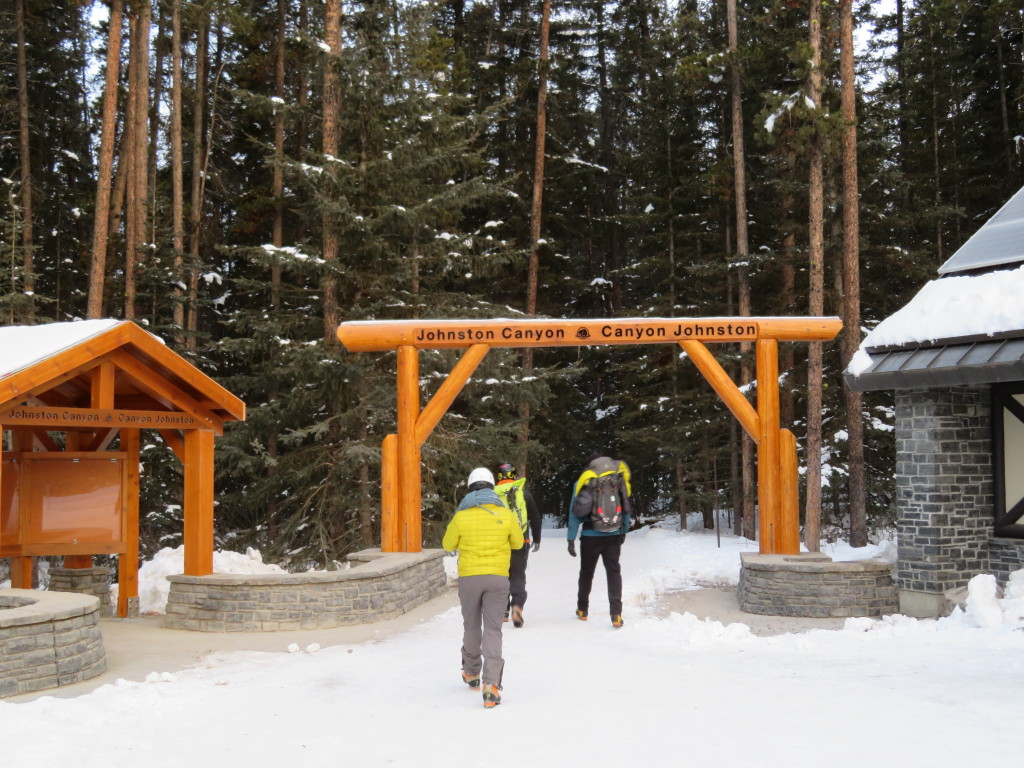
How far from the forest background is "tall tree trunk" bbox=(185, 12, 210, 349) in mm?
192

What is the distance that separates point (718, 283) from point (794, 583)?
14080mm

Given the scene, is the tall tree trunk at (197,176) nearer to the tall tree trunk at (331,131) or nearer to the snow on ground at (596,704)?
the tall tree trunk at (331,131)

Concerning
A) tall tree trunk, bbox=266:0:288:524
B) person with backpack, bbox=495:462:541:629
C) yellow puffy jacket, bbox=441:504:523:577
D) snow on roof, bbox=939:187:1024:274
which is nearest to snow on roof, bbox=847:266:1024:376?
snow on roof, bbox=939:187:1024:274

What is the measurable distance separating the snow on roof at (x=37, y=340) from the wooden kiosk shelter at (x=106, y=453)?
2cm

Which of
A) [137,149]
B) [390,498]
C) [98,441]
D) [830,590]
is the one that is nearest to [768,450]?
[830,590]

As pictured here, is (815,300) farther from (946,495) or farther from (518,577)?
(518,577)

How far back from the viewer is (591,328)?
37.9 feet

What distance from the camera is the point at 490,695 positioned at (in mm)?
6230

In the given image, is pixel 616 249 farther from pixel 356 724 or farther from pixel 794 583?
pixel 356 724

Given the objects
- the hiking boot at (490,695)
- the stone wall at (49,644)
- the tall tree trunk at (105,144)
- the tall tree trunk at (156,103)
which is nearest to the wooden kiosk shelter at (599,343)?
the stone wall at (49,644)

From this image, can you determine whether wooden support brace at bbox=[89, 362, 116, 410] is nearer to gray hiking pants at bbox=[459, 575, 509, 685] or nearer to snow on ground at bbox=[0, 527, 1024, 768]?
snow on ground at bbox=[0, 527, 1024, 768]

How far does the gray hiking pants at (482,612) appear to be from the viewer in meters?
6.41

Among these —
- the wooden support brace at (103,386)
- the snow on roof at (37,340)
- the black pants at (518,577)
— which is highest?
the snow on roof at (37,340)

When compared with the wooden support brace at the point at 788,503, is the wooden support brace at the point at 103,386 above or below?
above
